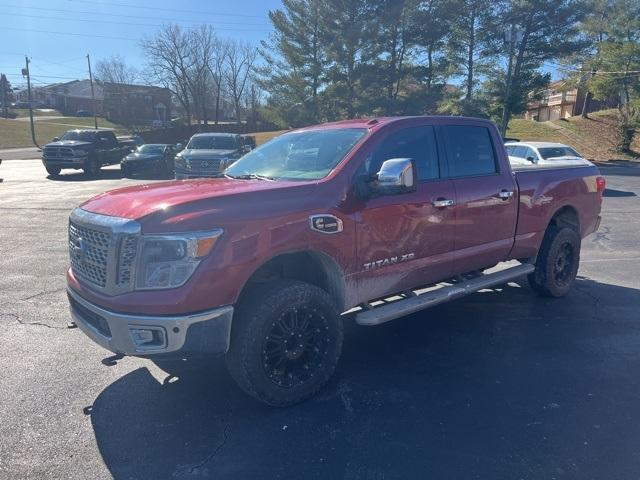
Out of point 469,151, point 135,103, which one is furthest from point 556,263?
point 135,103

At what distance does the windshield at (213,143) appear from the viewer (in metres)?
17.1

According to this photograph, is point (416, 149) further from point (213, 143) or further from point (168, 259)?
point (213, 143)

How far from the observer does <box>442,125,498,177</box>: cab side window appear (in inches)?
187

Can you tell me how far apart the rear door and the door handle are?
0.35 feet

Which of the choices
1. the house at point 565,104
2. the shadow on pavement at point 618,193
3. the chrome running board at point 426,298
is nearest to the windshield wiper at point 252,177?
the chrome running board at point 426,298

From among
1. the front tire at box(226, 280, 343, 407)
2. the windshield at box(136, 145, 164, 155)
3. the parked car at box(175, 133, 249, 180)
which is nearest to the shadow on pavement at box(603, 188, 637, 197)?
the parked car at box(175, 133, 249, 180)

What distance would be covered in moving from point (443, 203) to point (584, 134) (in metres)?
38.7

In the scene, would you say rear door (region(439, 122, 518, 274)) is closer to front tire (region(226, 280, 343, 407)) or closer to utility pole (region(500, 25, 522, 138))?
front tire (region(226, 280, 343, 407))

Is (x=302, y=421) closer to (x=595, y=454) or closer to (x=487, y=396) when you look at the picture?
(x=487, y=396)

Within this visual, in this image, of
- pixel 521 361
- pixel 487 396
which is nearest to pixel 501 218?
pixel 521 361

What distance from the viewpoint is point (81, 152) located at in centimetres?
2175

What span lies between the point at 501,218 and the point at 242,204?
2923 mm

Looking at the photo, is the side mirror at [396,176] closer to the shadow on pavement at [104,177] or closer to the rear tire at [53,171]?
the shadow on pavement at [104,177]

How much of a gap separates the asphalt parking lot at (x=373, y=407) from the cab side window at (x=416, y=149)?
5.33ft
